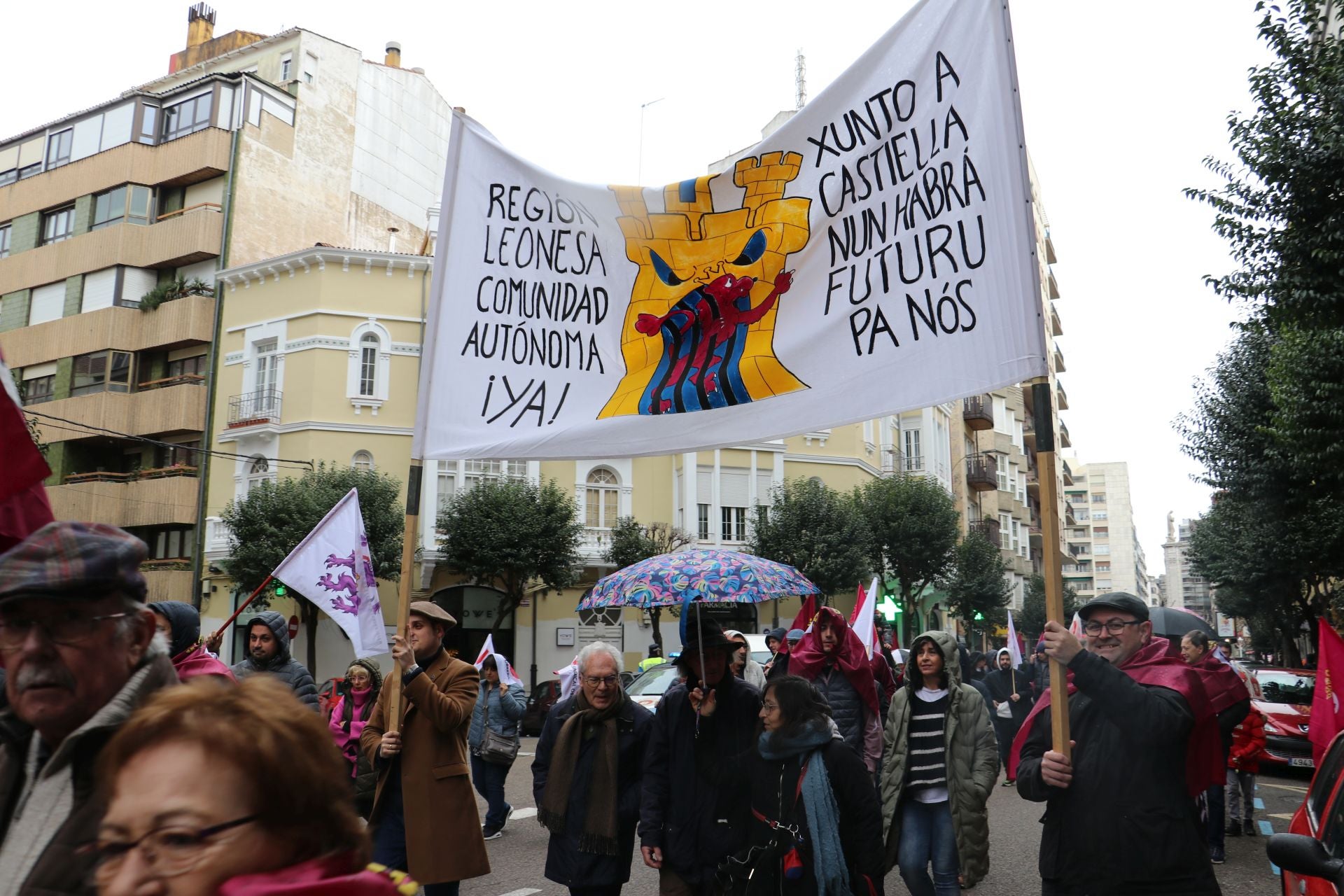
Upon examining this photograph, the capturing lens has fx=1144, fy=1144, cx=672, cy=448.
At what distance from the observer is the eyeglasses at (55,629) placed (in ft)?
7.56

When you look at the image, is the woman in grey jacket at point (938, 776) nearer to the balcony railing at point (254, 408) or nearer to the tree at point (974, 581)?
the balcony railing at point (254, 408)

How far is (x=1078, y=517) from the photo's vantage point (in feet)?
538

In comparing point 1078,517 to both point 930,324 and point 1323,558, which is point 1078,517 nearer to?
point 1323,558

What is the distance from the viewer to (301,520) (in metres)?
31.0

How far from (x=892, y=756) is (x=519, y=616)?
29477 mm

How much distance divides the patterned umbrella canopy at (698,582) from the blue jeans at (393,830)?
9.44ft

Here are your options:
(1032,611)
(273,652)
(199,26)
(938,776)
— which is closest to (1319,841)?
(938,776)

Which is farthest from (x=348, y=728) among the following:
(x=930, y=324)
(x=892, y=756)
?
(x=930, y=324)

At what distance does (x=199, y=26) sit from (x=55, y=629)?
47.5 meters

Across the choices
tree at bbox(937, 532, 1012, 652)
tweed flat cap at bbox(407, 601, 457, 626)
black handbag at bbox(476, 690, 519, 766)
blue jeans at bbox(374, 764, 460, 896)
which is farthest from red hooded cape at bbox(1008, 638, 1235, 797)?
tree at bbox(937, 532, 1012, 652)

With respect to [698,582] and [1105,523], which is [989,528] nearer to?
[698,582]

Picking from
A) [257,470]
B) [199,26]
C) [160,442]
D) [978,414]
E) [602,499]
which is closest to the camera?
[160,442]

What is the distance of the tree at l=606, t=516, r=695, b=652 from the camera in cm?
3550

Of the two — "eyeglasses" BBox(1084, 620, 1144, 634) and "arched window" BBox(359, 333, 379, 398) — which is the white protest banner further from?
"arched window" BBox(359, 333, 379, 398)
